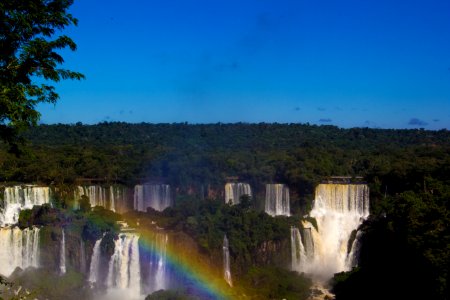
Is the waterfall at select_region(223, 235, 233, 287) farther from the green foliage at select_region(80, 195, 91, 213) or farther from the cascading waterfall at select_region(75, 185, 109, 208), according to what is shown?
the cascading waterfall at select_region(75, 185, 109, 208)

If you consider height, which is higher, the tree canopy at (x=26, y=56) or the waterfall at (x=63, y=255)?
the tree canopy at (x=26, y=56)

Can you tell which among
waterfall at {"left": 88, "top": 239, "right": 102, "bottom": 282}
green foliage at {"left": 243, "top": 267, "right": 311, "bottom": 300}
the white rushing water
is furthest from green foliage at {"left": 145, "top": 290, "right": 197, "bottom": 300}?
the white rushing water

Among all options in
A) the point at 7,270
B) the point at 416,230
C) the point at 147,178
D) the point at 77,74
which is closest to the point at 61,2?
the point at 77,74

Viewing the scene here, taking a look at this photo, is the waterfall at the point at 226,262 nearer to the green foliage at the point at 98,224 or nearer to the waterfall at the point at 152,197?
the green foliage at the point at 98,224

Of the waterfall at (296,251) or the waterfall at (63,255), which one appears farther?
the waterfall at (296,251)

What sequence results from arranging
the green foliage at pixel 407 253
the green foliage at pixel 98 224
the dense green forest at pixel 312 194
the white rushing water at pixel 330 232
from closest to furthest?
the green foliage at pixel 407 253 < the dense green forest at pixel 312 194 < the green foliage at pixel 98 224 < the white rushing water at pixel 330 232

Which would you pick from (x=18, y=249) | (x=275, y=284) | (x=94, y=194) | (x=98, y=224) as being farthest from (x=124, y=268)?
(x=275, y=284)

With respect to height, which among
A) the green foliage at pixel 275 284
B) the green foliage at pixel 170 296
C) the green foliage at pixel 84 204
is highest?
the green foliage at pixel 84 204

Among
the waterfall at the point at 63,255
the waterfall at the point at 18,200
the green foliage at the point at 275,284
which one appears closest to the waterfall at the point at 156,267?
the green foliage at the point at 275,284
